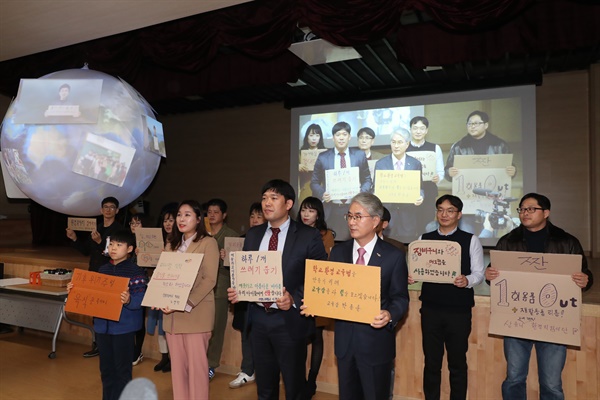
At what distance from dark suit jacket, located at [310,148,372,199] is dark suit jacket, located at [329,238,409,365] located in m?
4.68

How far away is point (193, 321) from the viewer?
2.45m

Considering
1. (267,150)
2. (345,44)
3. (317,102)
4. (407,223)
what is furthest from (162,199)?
(345,44)

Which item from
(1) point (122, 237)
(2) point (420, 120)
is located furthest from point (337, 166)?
(1) point (122, 237)

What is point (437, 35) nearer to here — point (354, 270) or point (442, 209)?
point (442, 209)

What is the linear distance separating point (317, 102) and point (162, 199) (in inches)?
203

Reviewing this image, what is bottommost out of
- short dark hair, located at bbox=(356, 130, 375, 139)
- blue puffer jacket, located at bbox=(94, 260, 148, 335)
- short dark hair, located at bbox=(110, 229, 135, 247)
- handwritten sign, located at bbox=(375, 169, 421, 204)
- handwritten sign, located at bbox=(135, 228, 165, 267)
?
blue puffer jacket, located at bbox=(94, 260, 148, 335)

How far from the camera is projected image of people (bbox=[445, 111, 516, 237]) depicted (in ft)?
19.6

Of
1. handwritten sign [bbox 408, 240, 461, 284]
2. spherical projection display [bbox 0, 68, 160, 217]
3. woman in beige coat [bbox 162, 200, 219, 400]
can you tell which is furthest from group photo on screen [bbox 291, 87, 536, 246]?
spherical projection display [bbox 0, 68, 160, 217]

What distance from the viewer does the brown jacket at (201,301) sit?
2.44 metres

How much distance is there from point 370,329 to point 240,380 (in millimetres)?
1902

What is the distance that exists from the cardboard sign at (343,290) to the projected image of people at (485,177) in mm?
4718

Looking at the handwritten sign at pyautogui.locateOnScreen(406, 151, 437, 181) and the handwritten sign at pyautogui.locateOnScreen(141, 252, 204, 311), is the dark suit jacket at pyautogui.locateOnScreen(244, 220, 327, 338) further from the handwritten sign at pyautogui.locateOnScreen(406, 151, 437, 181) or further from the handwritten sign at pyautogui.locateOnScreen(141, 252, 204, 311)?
the handwritten sign at pyautogui.locateOnScreen(406, 151, 437, 181)

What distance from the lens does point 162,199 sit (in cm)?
1046

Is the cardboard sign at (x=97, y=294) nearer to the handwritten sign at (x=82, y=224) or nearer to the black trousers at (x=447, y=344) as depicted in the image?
the handwritten sign at (x=82, y=224)
